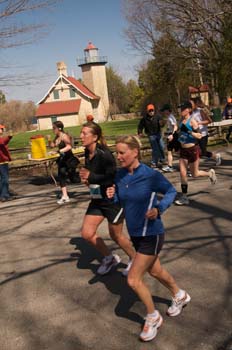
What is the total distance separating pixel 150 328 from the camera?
3400 millimetres

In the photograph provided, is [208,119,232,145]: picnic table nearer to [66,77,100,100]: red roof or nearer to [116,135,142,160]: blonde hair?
[116,135,142,160]: blonde hair

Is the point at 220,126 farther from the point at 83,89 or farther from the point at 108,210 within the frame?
the point at 83,89

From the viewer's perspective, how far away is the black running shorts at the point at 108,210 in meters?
4.45

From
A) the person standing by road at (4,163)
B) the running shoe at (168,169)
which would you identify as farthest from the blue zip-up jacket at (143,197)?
the running shoe at (168,169)

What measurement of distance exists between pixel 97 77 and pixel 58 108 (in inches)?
447

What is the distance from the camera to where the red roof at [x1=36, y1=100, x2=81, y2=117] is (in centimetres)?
6572

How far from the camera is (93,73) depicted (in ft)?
242

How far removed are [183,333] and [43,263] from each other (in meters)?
2.64

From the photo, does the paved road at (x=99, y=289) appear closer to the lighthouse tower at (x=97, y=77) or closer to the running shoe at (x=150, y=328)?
the running shoe at (x=150, y=328)

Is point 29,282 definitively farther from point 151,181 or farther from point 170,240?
point 151,181

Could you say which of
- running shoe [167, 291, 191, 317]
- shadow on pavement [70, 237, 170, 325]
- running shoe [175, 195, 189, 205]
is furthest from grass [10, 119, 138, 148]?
running shoe [167, 291, 191, 317]

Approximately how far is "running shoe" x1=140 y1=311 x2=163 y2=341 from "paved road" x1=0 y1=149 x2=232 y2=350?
0.06 metres

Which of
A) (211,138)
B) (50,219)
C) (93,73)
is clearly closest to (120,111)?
(93,73)

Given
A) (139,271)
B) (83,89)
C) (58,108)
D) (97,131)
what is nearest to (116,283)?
(139,271)
